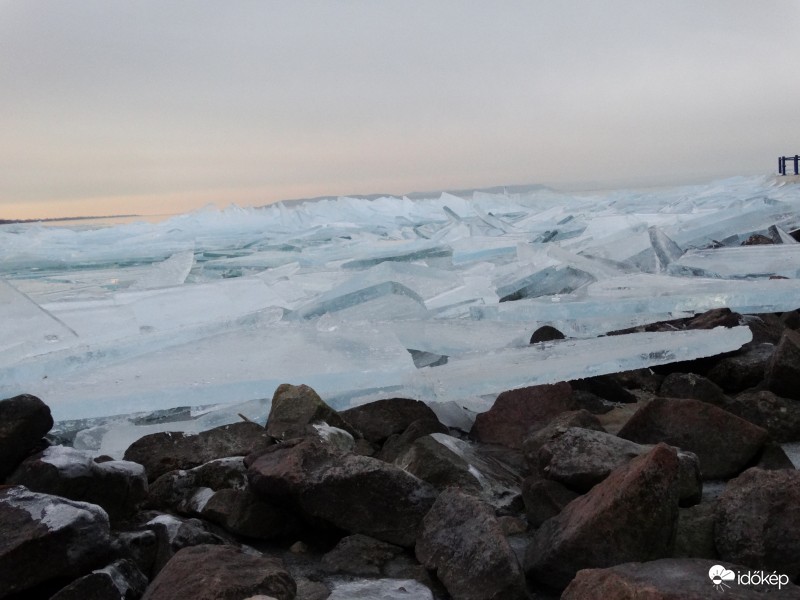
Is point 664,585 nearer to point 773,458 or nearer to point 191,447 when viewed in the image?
point 773,458

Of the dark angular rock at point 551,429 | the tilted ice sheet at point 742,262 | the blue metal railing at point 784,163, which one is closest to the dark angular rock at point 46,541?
the dark angular rock at point 551,429

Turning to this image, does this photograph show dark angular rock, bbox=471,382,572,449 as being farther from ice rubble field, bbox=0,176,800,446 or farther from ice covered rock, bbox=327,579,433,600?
ice covered rock, bbox=327,579,433,600

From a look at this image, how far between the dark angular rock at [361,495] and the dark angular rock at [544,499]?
21cm

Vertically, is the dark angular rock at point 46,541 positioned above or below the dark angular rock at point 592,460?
above

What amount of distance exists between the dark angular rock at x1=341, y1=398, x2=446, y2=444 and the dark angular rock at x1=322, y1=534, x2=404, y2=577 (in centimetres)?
61

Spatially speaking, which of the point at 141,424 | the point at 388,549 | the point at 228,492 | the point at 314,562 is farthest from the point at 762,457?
the point at 141,424

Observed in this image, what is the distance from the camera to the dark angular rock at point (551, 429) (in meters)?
1.84

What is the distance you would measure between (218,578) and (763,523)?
0.91m

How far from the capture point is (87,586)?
1267 millimetres

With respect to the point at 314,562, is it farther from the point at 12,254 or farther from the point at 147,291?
the point at 12,254

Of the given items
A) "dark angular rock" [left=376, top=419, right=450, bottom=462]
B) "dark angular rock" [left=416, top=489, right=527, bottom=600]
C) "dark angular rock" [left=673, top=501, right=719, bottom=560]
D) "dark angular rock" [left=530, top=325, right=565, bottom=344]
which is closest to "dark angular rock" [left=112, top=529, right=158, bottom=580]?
"dark angular rock" [left=416, top=489, right=527, bottom=600]

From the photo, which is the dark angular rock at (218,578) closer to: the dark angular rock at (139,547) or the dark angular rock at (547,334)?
the dark angular rock at (139,547)

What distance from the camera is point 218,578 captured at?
1202mm

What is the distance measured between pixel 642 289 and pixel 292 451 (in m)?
1.72
